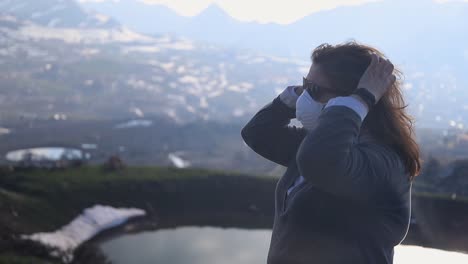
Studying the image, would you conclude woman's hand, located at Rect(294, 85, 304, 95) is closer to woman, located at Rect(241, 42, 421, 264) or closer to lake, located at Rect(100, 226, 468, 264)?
woman, located at Rect(241, 42, 421, 264)

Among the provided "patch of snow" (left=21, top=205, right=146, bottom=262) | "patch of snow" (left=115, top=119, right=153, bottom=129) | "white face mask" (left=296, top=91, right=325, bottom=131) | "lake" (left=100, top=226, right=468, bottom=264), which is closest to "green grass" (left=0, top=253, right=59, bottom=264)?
"patch of snow" (left=21, top=205, right=146, bottom=262)

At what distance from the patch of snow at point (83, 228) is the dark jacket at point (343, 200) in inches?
1063

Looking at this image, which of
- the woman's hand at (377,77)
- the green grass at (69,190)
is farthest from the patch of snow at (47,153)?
the woman's hand at (377,77)

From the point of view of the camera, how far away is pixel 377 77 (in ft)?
11.1

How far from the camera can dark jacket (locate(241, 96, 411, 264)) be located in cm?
314

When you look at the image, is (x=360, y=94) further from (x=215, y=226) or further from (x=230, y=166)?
(x=230, y=166)

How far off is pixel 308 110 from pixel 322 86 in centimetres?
19

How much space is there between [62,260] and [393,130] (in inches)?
1050

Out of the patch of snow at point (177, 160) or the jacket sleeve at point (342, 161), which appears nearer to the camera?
the jacket sleeve at point (342, 161)

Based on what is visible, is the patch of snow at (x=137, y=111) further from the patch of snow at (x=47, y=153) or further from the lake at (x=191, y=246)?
the lake at (x=191, y=246)

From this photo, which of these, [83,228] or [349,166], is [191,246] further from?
[349,166]

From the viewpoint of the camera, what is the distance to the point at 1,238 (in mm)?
26359

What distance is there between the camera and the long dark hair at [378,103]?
351 centimetres

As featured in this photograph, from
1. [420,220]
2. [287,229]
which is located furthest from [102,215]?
[287,229]
